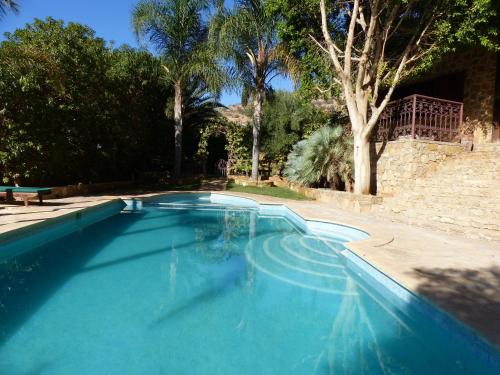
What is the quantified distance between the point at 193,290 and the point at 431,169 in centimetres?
875

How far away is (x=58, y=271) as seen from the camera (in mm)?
5477

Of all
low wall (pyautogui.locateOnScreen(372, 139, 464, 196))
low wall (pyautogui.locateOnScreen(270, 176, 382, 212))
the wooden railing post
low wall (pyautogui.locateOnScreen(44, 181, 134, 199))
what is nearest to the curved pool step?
low wall (pyautogui.locateOnScreen(270, 176, 382, 212))

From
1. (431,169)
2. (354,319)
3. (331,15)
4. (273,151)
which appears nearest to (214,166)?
(273,151)

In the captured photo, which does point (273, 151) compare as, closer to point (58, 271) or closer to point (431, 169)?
point (431, 169)

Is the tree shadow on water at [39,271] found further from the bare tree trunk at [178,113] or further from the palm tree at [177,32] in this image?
the palm tree at [177,32]

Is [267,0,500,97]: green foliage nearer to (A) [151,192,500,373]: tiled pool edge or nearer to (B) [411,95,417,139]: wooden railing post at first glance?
(B) [411,95,417,139]: wooden railing post

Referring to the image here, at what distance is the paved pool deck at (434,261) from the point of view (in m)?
3.44

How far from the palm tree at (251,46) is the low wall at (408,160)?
18.8 feet

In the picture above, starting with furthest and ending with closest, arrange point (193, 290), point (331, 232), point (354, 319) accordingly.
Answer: point (331, 232) → point (193, 290) → point (354, 319)

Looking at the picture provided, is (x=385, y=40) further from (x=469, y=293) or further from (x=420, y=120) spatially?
(x=469, y=293)

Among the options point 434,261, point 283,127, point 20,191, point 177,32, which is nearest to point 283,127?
point 283,127

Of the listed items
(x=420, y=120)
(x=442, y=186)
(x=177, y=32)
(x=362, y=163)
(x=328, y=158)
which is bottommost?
(x=442, y=186)

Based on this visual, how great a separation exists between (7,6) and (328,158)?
10939mm

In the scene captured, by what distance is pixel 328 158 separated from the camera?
1267 centimetres
